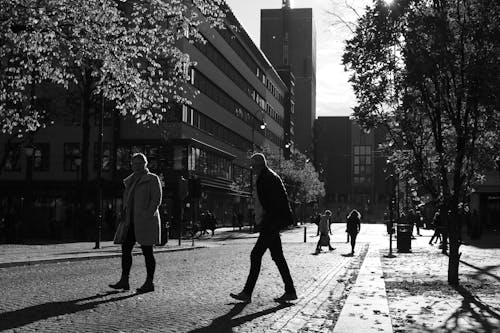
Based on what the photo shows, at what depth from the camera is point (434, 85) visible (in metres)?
10.5

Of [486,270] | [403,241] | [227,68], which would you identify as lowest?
[486,270]

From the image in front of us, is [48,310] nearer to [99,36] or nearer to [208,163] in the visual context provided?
[99,36]

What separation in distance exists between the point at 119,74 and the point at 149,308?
8610 mm

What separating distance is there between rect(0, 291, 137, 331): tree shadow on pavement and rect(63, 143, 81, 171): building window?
1615 inches

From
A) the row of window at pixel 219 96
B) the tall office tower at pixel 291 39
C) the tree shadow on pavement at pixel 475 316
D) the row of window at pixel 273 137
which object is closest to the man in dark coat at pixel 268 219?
the tree shadow on pavement at pixel 475 316

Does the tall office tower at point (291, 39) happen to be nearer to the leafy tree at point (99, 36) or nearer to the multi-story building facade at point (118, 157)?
the multi-story building facade at point (118, 157)

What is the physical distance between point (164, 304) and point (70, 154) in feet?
139

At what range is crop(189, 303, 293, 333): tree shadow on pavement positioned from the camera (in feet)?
20.1

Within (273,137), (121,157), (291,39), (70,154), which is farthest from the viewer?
(291,39)

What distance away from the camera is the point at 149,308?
24.3 ft

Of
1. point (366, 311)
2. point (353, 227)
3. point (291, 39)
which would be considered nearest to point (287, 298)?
point (366, 311)

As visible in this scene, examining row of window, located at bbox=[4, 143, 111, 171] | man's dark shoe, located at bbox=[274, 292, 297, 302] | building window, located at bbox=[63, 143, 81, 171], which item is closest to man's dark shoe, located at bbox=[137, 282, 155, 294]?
man's dark shoe, located at bbox=[274, 292, 297, 302]

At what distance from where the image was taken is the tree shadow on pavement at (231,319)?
→ 6141 mm

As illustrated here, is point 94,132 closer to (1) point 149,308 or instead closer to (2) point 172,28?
(2) point 172,28
